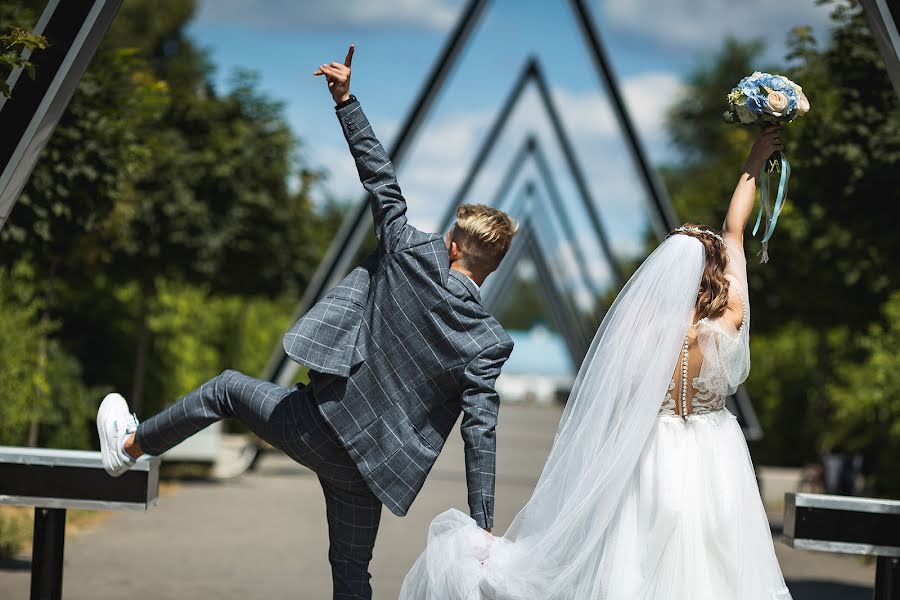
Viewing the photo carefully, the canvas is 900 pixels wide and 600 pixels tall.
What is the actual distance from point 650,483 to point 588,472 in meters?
0.23

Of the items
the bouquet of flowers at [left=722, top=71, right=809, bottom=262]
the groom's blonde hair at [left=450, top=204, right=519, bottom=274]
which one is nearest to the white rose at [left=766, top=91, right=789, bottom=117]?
the bouquet of flowers at [left=722, top=71, right=809, bottom=262]

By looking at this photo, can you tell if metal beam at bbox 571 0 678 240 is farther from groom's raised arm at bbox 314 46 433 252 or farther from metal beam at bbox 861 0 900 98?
groom's raised arm at bbox 314 46 433 252

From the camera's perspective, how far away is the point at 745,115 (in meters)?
4.70

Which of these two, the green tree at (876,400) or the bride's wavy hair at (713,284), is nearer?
the bride's wavy hair at (713,284)

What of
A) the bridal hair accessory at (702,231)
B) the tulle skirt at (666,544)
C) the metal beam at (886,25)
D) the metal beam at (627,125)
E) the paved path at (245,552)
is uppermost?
the metal beam at (627,125)

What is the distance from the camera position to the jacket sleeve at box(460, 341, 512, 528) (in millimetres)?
4219

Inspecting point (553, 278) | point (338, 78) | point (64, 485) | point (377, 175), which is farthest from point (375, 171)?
point (553, 278)

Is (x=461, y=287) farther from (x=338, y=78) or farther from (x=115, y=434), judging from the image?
(x=115, y=434)

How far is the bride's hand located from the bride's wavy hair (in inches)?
16.7

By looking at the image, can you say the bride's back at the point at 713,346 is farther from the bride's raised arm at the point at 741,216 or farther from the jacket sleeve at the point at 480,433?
the jacket sleeve at the point at 480,433

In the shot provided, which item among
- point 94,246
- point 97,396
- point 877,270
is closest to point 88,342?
point 97,396

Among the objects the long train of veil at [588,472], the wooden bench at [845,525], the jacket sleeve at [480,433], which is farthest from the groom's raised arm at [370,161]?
the wooden bench at [845,525]

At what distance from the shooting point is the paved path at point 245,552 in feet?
24.4

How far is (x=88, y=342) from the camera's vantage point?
627 inches
